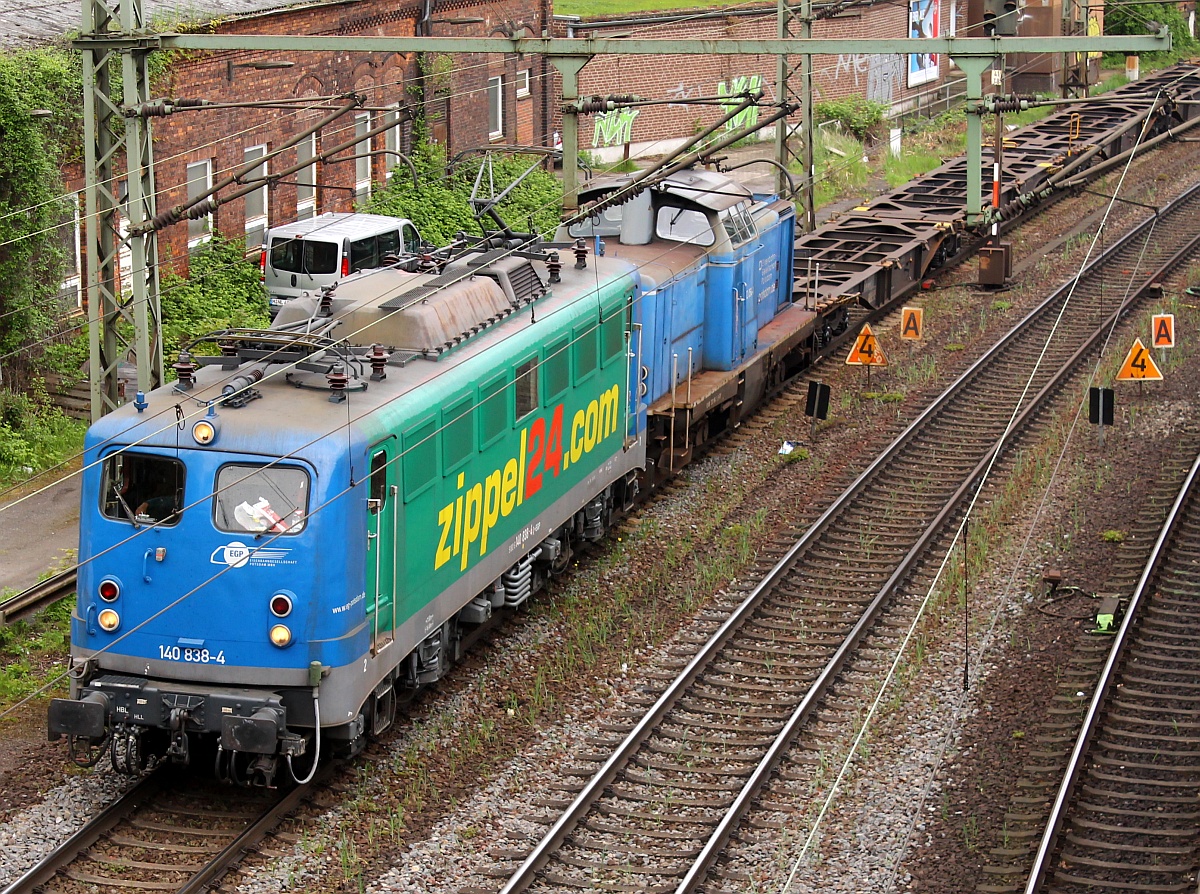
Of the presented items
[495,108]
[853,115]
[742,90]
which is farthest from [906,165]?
[495,108]

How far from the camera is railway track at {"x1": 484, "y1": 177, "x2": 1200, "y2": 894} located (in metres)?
11.8

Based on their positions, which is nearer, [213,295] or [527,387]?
[527,387]

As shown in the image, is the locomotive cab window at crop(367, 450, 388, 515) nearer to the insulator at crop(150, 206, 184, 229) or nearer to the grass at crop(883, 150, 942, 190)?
the insulator at crop(150, 206, 184, 229)

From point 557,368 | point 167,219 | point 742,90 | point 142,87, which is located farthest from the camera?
point 742,90

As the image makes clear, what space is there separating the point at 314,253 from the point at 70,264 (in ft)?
13.5

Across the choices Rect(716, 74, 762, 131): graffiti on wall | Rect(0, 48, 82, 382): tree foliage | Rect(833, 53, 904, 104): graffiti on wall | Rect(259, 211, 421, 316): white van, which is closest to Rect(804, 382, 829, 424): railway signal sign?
Rect(259, 211, 421, 316): white van

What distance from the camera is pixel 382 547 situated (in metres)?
12.2

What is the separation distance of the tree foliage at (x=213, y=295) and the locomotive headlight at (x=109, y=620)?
1200 centimetres

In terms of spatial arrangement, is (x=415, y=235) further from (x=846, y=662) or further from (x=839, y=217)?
(x=846, y=662)

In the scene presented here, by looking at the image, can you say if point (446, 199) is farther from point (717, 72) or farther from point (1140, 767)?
point (1140, 767)

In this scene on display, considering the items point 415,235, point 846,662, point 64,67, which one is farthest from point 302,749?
point 415,235

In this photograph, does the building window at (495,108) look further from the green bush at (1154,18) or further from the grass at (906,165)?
the green bush at (1154,18)

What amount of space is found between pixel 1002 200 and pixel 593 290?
16087mm

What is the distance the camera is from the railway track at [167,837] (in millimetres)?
11125
